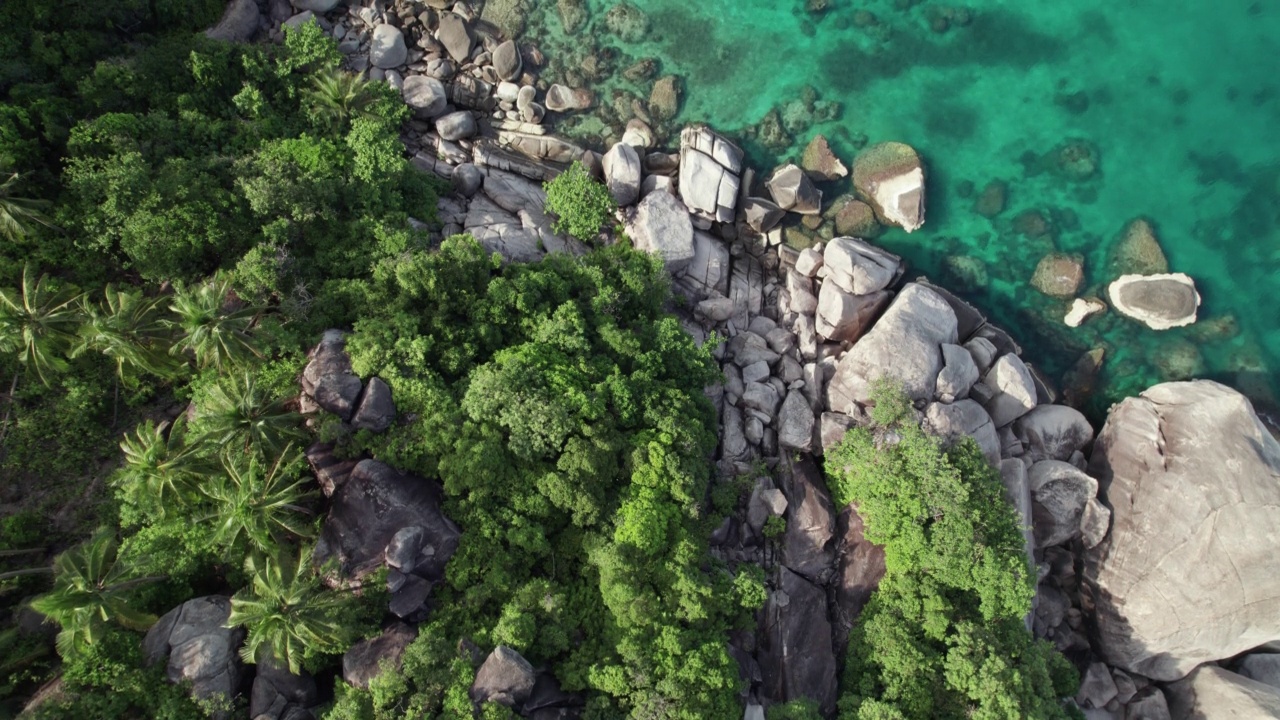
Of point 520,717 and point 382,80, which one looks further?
point 382,80

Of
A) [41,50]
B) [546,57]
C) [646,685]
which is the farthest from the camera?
[546,57]

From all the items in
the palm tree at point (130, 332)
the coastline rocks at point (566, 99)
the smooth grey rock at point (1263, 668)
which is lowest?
the smooth grey rock at point (1263, 668)

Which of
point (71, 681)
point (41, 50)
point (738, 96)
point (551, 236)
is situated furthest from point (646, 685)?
point (41, 50)

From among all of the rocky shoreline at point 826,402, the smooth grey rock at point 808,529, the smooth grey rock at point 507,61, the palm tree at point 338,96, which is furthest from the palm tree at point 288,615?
the smooth grey rock at point 507,61

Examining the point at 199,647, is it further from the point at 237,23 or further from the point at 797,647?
the point at 237,23

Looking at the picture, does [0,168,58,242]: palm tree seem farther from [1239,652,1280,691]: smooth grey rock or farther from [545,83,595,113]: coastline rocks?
[1239,652,1280,691]: smooth grey rock

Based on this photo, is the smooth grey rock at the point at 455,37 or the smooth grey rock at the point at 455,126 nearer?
the smooth grey rock at the point at 455,126

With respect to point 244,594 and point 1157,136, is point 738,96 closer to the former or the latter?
point 1157,136

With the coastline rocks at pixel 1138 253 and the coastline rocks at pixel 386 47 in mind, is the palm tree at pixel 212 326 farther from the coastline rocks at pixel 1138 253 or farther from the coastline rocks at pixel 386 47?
the coastline rocks at pixel 1138 253
